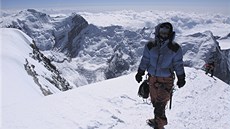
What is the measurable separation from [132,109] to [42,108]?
398 cm

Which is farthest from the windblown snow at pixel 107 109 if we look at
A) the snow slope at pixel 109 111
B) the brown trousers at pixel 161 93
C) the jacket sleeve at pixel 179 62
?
the jacket sleeve at pixel 179 62

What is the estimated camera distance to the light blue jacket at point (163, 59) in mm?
8258

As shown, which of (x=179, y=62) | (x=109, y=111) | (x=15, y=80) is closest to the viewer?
(x=179, y=62)

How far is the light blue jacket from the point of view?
27.1 ft

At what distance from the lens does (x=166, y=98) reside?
342 inches

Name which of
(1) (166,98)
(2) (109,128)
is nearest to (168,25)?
(1) (166,98)

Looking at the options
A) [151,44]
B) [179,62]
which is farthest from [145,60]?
[179,62]

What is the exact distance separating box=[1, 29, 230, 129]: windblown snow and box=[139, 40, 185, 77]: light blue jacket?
2439 millimetres

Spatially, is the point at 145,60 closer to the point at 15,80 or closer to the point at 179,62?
the point at 179,62

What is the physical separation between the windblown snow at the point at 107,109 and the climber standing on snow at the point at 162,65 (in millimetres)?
1698

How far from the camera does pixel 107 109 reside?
425 inches

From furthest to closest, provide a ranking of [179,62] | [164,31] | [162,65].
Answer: [162,65], [179,62], [164,31]

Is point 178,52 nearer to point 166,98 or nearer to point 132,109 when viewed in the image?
point 166,98

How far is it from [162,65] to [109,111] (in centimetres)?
324
